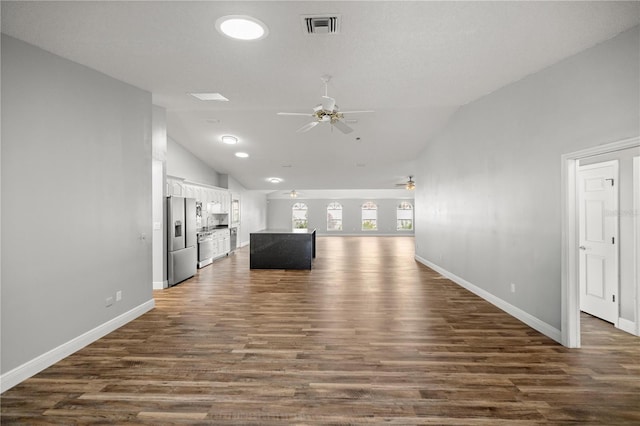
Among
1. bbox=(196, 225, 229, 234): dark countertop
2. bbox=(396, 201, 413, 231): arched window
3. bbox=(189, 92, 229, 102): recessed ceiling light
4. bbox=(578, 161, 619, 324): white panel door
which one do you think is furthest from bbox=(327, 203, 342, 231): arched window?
bbox=(578, 161, 619, 324): white panel door

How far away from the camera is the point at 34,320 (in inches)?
108

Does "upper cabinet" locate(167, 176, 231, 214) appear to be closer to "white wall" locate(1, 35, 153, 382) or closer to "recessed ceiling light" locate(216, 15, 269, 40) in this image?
"white wall" locate(1, 35, 153, 382)

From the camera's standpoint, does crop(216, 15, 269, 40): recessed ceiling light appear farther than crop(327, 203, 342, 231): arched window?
No

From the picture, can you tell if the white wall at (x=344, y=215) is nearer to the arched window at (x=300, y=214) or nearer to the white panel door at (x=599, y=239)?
the arched window at (x=300, y=214)

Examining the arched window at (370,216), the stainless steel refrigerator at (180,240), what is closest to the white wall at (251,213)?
the arched window at (370,216)

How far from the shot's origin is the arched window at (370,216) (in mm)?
16891

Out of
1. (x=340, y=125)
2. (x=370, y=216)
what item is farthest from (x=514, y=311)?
(x=370, y=216)

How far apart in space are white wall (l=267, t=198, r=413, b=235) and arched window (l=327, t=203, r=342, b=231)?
0.16 metres

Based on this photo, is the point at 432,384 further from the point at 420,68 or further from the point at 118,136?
the point at 118,136

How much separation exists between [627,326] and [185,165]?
8638mm

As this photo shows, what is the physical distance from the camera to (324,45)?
2.89m

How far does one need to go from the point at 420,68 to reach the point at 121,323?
449 cm

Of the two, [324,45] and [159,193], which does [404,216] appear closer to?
[159,193]

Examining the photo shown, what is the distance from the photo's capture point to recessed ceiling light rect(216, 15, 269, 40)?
2.47 metres
